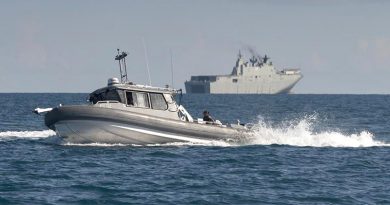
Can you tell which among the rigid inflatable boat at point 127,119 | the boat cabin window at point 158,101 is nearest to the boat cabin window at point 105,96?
the rigid inflatable boat at point 127,119

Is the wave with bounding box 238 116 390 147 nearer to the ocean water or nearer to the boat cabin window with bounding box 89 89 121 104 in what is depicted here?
the ocean water

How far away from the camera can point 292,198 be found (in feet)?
77.2

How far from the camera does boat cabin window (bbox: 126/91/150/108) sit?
119ft

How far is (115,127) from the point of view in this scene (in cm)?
3562

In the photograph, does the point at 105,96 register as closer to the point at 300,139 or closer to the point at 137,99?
the point at 137,99

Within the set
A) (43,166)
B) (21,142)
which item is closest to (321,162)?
(43,166)

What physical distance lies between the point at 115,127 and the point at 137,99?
1.71m

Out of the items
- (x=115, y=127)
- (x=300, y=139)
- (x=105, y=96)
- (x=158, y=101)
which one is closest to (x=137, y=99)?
(x=158, y=101)

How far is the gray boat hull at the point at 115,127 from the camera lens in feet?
116

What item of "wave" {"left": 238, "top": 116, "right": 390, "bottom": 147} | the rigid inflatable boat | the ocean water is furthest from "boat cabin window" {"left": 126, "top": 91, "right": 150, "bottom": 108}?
"wave" {"left": 238, "top": 116, "right": 390, "bottom": 147}

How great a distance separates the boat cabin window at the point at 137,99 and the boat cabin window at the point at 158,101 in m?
0.29

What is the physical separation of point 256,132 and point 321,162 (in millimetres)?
8105

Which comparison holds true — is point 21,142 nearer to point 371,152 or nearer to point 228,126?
point 228,126

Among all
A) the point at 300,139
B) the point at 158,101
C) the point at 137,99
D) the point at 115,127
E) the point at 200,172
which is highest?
the point at 137,99
